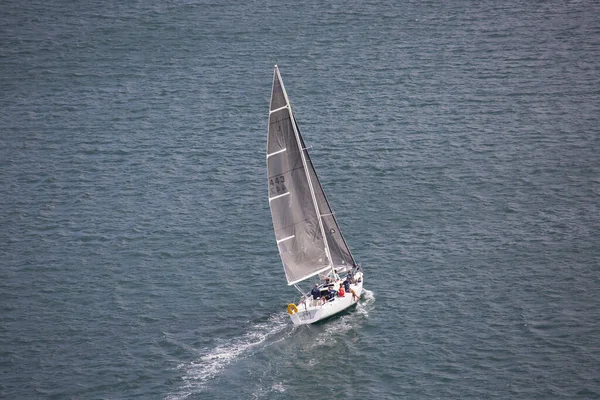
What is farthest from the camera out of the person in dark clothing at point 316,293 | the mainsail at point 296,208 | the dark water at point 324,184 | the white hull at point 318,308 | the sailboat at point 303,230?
the person in dark clothing at point 316,293

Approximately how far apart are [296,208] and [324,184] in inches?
1058

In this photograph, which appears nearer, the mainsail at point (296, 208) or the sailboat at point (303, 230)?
the mainsail at point (296, 208)

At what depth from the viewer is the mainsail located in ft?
339

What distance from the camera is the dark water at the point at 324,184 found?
3949 inches

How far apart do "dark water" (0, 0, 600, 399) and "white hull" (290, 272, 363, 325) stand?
121 cm

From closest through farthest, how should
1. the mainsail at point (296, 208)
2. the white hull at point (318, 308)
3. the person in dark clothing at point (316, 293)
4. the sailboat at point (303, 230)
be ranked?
1. the mainsail at point (296, 208)
2. the sailboat at point (303, 230)
3. the white hull at point (318, 308)
4. the person in dark clothing at point (316, 293)

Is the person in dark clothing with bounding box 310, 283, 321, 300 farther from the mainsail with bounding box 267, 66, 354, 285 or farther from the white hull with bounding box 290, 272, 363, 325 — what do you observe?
the mainsail with bounding box 267, 66, 354, 285

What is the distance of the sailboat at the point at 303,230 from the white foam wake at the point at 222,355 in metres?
2.61

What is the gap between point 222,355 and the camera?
10100 cm

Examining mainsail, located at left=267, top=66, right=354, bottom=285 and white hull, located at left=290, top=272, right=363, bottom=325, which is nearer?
mainsail, located at left=267, top=66, right=354, bottom=285

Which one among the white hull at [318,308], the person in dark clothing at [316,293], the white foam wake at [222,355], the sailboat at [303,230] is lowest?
the white foam wake at [222,355]

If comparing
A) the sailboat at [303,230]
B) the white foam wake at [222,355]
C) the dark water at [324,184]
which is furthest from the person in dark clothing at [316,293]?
the white foam wake at [222,355]

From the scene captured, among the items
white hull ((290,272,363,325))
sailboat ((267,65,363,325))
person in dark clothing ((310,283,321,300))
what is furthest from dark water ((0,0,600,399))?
person in dark clothing ((310,283,321,300))

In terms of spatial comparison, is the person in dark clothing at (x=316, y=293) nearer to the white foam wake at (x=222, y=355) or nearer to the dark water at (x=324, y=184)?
the dark water at (x=324, y=184)
